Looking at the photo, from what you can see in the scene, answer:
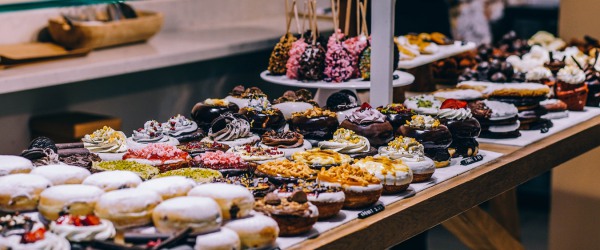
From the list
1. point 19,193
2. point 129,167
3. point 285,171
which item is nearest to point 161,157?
point 129,167

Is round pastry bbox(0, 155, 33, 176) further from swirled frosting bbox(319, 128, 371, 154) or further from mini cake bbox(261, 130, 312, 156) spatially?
swirled frosting bbox(319, 128, 371, 154)

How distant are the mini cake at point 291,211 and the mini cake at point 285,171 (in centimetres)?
22

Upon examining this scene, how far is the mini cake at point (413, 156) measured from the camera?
2.75 metres

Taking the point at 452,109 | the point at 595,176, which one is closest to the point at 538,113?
the point at 452,109

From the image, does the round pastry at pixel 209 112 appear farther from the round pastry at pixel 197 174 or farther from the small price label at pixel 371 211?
the small price label at pixel 371 211

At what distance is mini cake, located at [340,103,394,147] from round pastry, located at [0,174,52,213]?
1.13 metres

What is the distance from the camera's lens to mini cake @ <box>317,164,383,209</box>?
8.05ft

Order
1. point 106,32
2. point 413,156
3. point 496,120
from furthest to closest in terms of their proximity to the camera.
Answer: point 106,32 → point 496,120 → point 413,156

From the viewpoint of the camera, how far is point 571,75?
3910 millimetres

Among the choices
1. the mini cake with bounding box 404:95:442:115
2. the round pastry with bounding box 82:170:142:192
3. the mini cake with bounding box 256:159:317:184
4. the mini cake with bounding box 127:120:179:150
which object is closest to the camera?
the round pastry with bounding box 82:170:142:192

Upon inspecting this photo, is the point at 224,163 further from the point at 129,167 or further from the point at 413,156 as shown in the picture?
the point at 413,156

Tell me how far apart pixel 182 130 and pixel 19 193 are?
93cm

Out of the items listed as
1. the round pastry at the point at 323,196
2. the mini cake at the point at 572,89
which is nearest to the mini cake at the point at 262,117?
the round pastry at the point at 323,196

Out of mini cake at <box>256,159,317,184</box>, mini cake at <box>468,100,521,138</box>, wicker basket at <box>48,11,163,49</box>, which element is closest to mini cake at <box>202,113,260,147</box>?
mini cake at <box>256,159,317,184</box>
